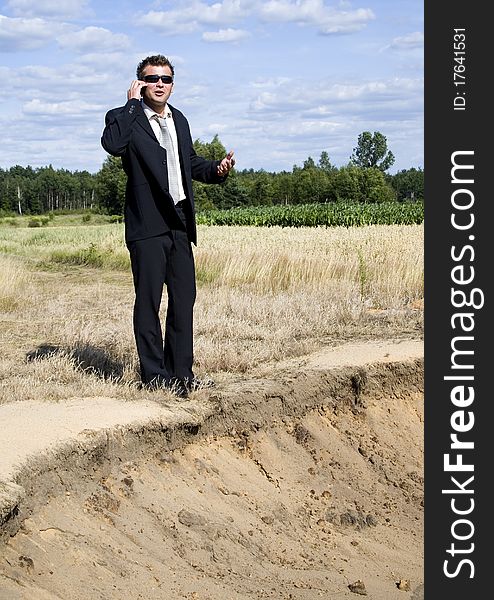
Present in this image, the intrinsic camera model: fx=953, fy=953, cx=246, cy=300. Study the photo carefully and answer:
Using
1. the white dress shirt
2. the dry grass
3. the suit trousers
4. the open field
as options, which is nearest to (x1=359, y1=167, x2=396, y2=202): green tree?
the dry grass

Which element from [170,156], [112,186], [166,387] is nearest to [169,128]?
[170,156]

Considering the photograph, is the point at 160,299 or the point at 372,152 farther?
the point at 372,152

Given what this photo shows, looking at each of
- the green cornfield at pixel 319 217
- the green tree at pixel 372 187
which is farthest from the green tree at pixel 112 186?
the green cornfield at pixel 319 217

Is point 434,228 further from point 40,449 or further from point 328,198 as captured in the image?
point 328,198

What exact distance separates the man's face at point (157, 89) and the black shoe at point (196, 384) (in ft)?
6.75

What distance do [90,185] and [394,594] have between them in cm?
13422

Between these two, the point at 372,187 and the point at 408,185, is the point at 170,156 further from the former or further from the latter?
the point at 408,185

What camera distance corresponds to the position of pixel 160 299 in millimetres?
6914

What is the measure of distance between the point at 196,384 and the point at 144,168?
5.66 feet

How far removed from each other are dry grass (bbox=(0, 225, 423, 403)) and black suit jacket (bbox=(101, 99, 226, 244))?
1.27m

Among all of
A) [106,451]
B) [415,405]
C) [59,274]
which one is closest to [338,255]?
[59,274]

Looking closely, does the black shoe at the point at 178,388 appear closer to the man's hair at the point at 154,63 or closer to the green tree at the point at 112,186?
the man's hair at the point at 154,63

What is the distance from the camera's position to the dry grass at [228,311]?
805 cm

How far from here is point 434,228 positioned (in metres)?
6.71
